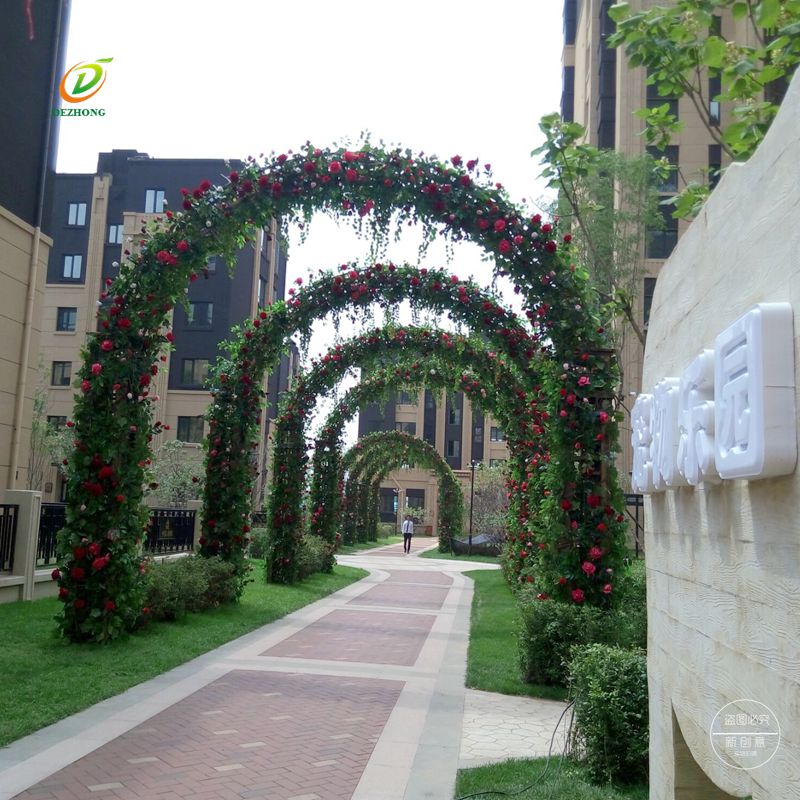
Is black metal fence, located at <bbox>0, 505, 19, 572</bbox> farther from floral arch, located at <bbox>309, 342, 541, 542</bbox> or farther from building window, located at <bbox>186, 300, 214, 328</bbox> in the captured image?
building window, located at <bbox>186, 300, 214, 328</bbox>

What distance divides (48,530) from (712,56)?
35.9 ft

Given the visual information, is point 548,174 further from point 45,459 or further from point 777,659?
point 45,459

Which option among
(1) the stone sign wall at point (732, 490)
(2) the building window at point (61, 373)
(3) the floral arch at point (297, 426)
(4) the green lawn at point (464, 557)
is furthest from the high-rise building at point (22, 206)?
(2) the building window at point (61, 373)

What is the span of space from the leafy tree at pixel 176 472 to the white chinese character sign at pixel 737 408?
29.2 metres

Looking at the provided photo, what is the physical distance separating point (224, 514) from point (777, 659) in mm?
11576

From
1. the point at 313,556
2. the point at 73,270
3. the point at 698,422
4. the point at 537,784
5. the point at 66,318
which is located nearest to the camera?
the point at 698,422

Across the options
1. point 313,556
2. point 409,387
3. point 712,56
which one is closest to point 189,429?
point 409,387

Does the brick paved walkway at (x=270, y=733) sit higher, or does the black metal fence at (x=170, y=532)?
the black metal fence at (x=170, y=532)

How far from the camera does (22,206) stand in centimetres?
1419

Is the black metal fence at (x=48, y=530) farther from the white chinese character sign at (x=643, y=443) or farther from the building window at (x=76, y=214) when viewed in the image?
the building window at (x=76, y=214)

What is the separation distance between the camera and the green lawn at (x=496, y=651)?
773cm

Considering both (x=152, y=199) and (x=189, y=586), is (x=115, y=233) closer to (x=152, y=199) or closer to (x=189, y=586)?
(x=152, y=199)

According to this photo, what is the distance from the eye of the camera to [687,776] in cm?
305

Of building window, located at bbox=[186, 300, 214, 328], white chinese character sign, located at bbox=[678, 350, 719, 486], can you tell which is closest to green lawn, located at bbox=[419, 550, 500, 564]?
building window, located at bbox=[186, 300, 214, 328]
